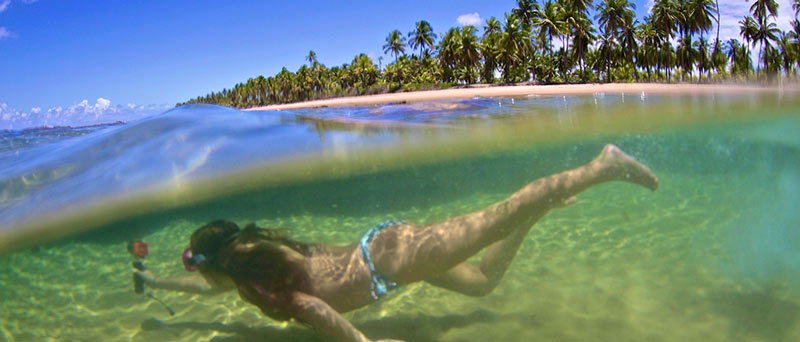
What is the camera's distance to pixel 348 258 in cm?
405

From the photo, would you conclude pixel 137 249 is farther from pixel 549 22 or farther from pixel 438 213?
pixel 549 22

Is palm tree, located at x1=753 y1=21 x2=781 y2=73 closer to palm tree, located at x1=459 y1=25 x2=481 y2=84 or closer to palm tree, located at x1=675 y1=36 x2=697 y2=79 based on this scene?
palm tree, located at x1=675 y1=36 x2=697 y2=79

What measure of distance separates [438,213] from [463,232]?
12.5 ft

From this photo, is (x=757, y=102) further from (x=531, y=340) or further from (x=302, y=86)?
(x=302, y=86)

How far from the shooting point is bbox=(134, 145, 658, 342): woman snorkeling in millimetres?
3730

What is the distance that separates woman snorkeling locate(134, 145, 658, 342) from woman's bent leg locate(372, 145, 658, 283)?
0.03 feet

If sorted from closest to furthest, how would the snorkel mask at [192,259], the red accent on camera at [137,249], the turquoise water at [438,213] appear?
1. the snorkel mask at [192,259]
2. the turquoise water at [438,213]
3. the red accent on camera at [137,249]

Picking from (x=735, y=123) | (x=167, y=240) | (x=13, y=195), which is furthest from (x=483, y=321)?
(x=735, y=123)

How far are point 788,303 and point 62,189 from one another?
10018 mm

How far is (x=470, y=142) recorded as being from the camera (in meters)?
8.26

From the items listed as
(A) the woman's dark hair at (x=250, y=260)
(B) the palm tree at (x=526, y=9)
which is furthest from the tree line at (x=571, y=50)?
(A) the woman's dark hair at (x=250, y=260)

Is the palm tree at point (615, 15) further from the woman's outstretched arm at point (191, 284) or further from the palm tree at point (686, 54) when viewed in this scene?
the woman's outstretched arm at point (191, 284)

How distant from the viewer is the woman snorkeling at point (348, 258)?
147 inches

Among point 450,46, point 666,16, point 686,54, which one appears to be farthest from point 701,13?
point 450,46
